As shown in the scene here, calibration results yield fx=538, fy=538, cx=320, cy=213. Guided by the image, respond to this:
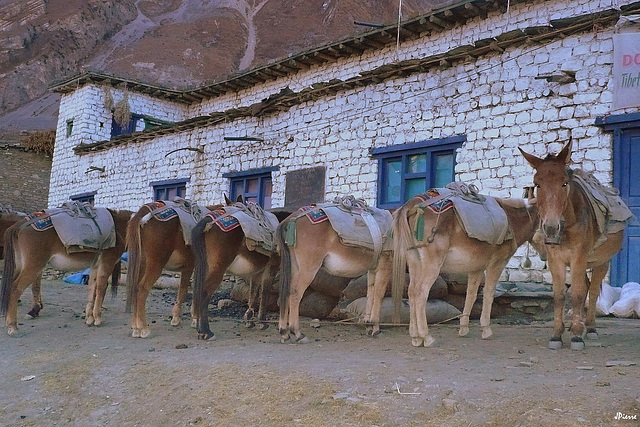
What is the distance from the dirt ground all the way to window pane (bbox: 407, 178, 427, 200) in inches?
151

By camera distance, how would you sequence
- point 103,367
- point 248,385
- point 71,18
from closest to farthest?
point 248,385 → point 103,367 → point 71,18

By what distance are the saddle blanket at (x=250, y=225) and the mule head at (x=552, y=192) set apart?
304 centimetres

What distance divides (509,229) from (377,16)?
4330 centimetres

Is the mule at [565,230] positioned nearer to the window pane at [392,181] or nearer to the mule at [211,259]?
the mule at [211,259]

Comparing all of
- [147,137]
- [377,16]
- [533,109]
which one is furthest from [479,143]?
[377,16]

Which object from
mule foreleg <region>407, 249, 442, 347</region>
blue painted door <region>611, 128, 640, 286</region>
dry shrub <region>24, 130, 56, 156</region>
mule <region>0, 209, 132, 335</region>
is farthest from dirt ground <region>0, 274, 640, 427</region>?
dry shrub <region>24, 130, 56, 156</region>

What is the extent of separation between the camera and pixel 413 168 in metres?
9.88

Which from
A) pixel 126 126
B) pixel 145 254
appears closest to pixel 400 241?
pixel 145 254

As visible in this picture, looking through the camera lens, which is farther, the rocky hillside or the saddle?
the rocky hillside

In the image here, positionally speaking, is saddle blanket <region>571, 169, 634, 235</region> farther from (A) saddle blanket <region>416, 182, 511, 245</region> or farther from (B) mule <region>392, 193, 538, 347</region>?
(A) saddle blanket <region>416, 182, 511, 245</region>

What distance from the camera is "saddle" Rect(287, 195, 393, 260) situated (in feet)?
19.0

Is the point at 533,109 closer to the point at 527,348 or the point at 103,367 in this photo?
the point at 527,348

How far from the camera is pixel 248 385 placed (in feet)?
13.1

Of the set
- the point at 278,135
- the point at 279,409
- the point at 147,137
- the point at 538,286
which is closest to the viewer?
the point at 279,409
